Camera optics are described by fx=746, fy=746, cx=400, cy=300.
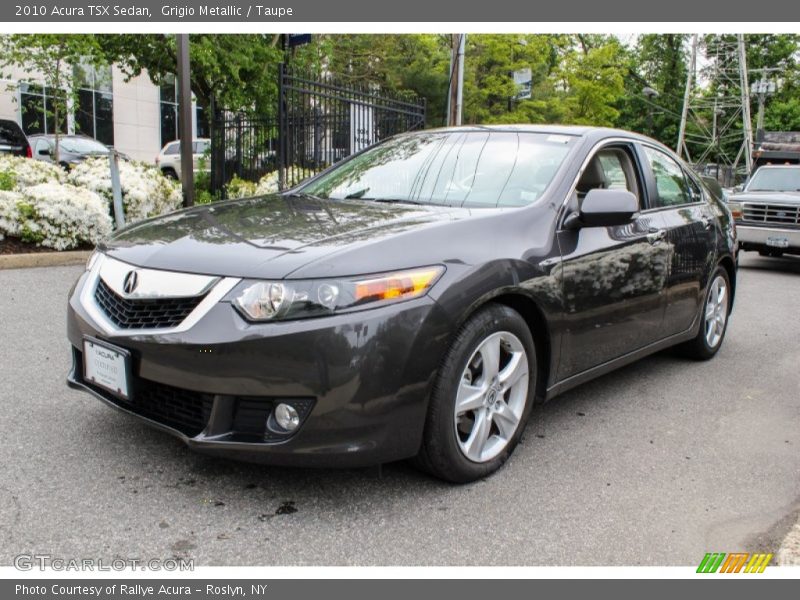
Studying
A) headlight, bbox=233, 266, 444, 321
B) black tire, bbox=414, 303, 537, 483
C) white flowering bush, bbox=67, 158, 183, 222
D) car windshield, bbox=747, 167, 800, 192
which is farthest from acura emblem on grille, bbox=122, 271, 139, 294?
car windshield, bbox=747, 167, 800, 192

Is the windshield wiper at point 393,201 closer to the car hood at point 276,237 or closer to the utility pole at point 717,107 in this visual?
the car hood at point 276,237

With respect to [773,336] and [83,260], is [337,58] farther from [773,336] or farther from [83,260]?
[773,336]

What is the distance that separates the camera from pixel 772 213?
11.6 m

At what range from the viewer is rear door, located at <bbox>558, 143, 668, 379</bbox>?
361 cm

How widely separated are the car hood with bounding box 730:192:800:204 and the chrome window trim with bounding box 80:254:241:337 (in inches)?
431

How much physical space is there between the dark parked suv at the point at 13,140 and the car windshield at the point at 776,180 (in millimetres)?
14283

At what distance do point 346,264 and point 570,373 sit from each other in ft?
4.99

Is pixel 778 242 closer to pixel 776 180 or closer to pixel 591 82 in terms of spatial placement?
pixel 776 180

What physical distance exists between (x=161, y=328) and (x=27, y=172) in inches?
315

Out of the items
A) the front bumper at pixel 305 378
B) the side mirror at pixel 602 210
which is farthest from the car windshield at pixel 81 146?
the front bumper at pixel 305 378

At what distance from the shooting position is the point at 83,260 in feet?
26.6

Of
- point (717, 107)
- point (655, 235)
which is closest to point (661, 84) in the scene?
point (717, 107)

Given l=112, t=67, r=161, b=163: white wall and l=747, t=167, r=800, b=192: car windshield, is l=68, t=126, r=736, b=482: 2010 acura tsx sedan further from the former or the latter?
l=112, t=67, r=161, b=163: white wall

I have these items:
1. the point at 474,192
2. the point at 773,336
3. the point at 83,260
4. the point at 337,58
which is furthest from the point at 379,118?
the point at 337,58
